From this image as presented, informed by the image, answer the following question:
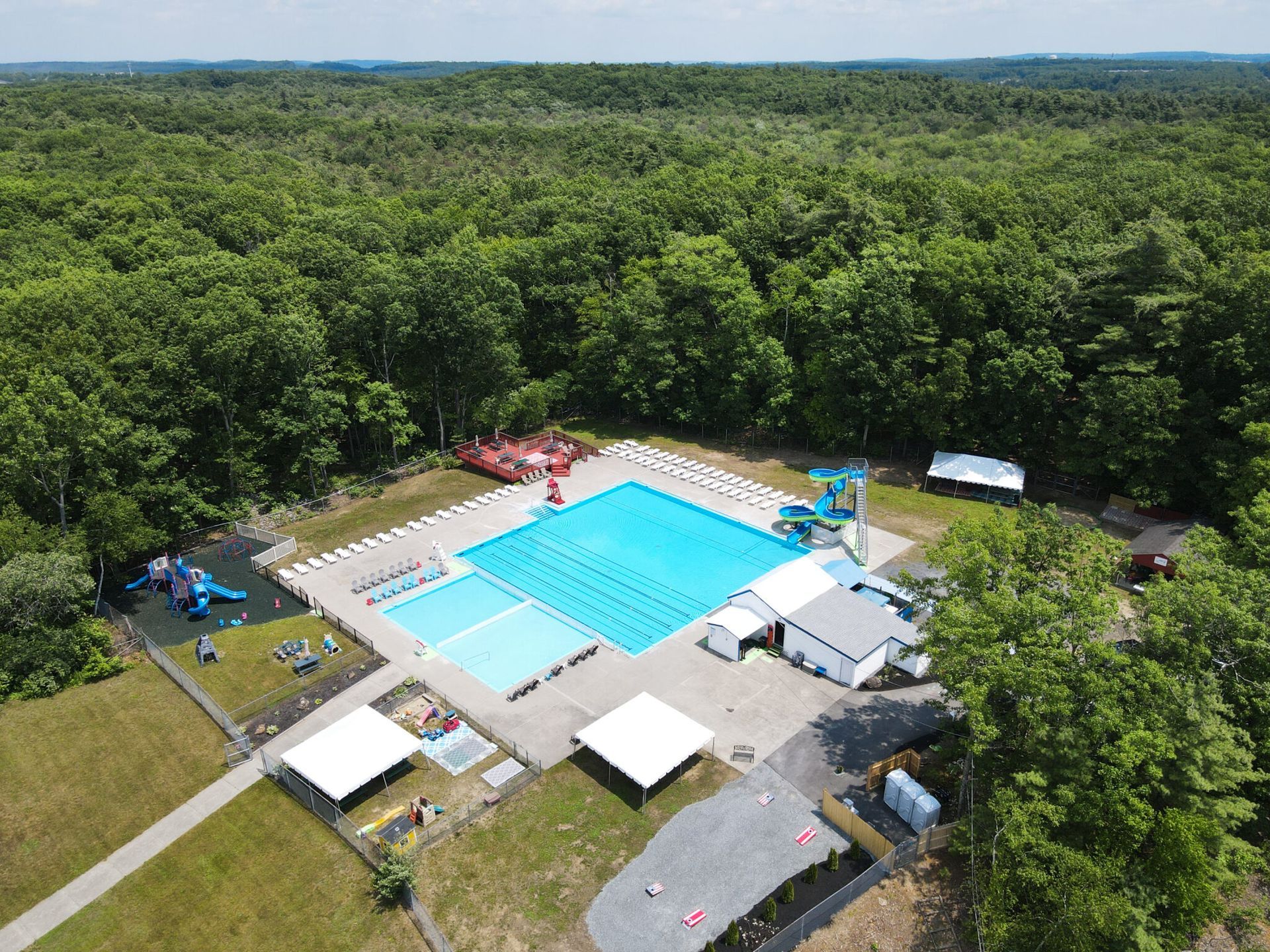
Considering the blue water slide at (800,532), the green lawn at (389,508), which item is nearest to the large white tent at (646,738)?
the blue water slide at (800,532)

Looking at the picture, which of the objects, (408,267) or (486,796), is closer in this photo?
(486,796)

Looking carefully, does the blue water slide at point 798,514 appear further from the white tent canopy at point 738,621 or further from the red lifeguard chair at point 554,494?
the red lifeguard chair at point 554,494

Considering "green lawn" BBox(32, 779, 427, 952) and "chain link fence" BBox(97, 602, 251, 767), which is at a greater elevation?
"chain link fence" BBox(97, 602, 251, 767)

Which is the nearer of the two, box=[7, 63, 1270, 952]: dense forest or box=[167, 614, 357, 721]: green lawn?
box=[7, 63, 1270, 952]: dense forest

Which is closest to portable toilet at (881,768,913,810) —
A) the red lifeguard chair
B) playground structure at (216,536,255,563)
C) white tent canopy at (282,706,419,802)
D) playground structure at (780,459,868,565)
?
white tent canopy at (282,706,419,802)

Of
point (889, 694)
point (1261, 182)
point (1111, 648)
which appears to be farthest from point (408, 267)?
point (1261, 182)

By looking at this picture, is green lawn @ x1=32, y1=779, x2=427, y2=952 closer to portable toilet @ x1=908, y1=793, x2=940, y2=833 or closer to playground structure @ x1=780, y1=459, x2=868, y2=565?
portable toilet @ x1=908, y1=793, x2=940, y2=833

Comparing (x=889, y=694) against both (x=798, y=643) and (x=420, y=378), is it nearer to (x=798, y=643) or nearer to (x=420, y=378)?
(x=798, y=643)
